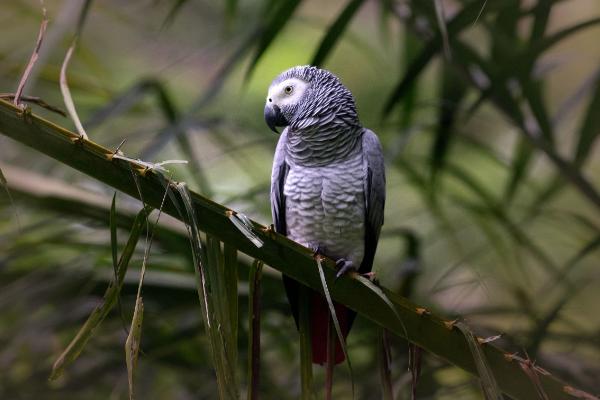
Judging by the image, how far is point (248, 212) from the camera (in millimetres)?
1215

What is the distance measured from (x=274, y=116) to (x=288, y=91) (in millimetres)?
38

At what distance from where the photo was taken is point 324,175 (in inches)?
35.8

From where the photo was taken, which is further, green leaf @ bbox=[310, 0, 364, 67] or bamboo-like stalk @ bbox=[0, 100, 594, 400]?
green leaf @ bbox=[310, 0, 364, 67]

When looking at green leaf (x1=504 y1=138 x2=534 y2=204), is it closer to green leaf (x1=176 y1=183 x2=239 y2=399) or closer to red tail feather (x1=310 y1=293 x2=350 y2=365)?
red tail feather (x1=310 y1=293 x2=350 y2=365)

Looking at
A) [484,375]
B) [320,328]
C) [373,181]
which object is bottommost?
[484,375]

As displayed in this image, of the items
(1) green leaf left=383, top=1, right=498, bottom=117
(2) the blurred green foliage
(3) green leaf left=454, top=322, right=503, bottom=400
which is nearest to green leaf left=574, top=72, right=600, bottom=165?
(2) the blurred green foliage

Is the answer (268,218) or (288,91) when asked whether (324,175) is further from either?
(268,218)

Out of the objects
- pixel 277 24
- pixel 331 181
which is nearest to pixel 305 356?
pixel 331 181

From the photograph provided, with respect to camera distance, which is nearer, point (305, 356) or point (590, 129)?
point (305, 356)

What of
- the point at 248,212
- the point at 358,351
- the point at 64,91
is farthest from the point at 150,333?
the point at 64,91

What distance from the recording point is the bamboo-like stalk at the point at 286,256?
1.91 ft

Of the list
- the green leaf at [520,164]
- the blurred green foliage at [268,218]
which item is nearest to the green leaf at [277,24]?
the blurred green foliage at [268,218]

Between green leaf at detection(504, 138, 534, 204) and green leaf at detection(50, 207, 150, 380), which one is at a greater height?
green leaf at detection(504, 138, 534, 204)

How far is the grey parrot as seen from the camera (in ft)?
2.77
